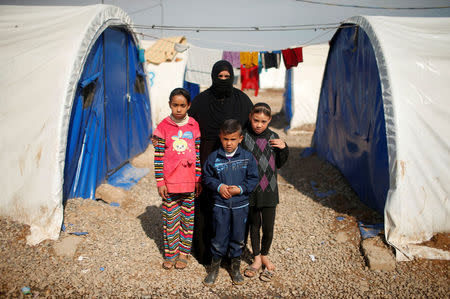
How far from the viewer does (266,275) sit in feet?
9.72

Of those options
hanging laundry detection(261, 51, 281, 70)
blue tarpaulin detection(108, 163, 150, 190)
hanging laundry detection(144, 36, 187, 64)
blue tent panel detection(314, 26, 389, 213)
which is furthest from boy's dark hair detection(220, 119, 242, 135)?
hanging laundry detection(144, 36, 187, 64)

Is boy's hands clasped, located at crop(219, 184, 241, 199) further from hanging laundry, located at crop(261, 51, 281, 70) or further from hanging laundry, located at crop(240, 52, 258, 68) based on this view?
hanging laundry, located at crop(240, 52, 258, 68)

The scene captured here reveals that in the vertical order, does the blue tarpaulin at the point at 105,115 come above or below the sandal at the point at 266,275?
above

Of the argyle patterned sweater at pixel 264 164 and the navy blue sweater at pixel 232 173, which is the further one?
the argyle patterned sweater at pixel 264 164

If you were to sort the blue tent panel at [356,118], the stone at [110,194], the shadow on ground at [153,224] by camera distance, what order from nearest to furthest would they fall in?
the shadow on ground at [153,224]
the blue tent panel at [356,118]
the stone at [110,194]

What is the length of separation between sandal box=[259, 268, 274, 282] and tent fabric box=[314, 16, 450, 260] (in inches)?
55.8

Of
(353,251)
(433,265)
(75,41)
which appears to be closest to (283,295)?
(353,251)

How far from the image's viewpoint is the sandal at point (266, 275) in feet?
9.60

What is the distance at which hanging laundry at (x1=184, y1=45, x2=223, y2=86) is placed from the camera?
984 cm

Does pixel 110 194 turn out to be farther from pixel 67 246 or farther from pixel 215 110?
pixel 215 110

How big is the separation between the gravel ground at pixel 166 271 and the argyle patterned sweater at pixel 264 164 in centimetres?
87

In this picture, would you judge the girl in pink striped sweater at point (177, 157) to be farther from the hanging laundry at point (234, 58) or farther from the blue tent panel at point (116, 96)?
the hanging laundry at point (234, 58)

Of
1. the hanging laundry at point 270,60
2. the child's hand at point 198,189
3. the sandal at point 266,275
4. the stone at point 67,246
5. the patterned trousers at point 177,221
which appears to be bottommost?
the sandal at point 266,275

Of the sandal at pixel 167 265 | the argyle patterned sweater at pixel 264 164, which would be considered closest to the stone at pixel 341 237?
the argyle patterned sweater at pixel 264 164
